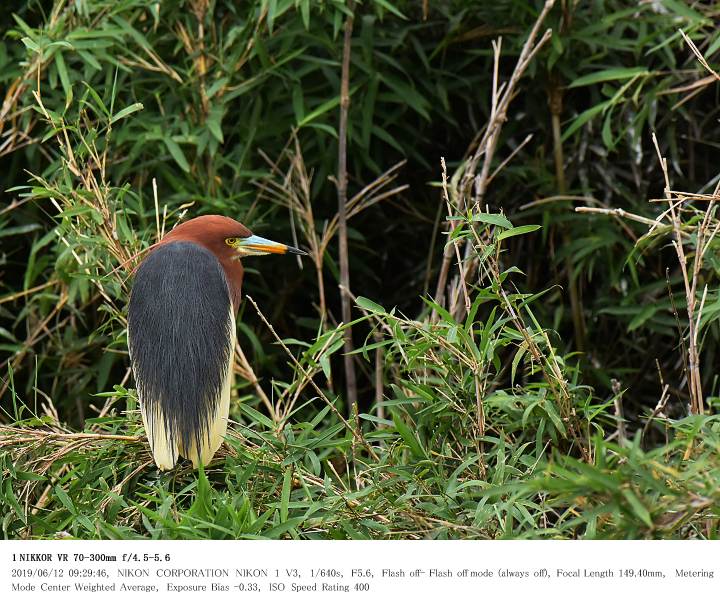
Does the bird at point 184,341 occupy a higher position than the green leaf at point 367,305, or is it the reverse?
the green leaf at point 367,305

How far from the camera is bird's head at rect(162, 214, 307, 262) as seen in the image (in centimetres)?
150

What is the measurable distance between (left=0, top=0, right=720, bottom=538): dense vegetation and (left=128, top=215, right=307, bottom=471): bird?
0.20ft

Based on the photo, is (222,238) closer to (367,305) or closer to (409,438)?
(367,305)

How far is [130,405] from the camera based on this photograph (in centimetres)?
158

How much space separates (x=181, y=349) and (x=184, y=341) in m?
0.01

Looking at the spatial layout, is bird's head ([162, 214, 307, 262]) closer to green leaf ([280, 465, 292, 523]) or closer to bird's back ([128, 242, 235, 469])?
bird's back ([128, 242, 235, 469])

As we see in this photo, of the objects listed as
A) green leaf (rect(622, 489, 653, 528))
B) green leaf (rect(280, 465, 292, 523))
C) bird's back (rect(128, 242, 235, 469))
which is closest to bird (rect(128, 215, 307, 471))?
bird's back (rect(128, 242, 235, 469))

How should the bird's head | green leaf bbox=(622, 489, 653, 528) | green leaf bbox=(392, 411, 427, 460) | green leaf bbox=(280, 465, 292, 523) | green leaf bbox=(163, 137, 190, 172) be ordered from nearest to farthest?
green leaf bbox=(622, 489, 653, 528), green leaf bbox=(280, 465, 292, 523), green leaf bbox=(392, 411, 427, 460), the bird's head, green leaf bbox=(163, 137, 190, 172)

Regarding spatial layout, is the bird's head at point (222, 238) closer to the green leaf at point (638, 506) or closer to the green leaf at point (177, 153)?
the green leaf at point (177, 153)

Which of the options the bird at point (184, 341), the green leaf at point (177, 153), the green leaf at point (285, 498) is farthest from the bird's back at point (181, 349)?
the green leaf at point (177, 153)

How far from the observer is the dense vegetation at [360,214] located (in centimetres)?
144
